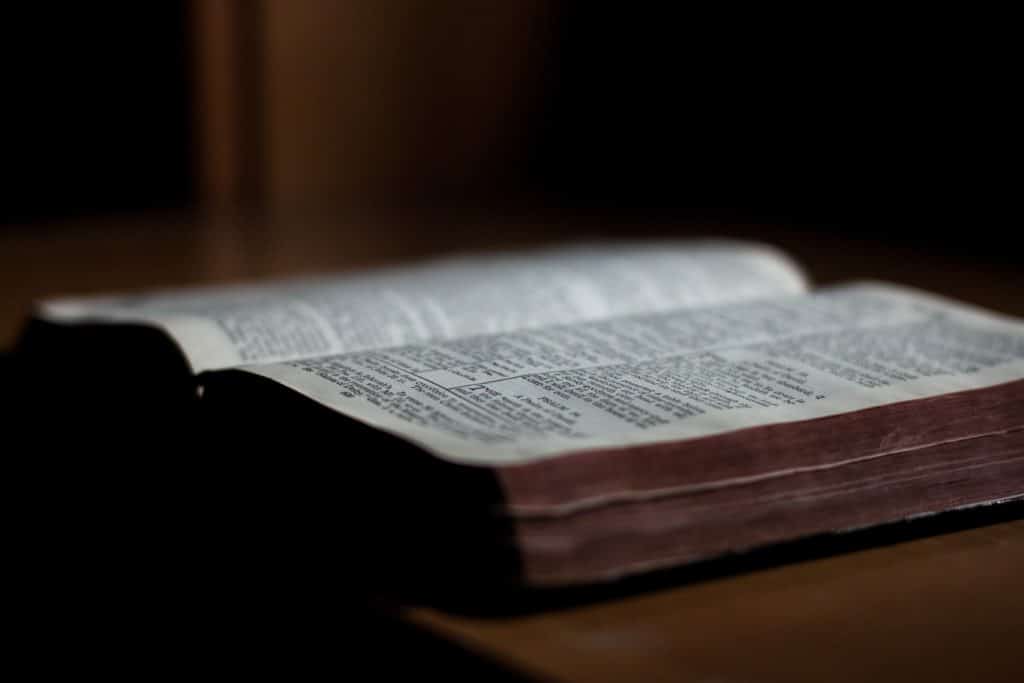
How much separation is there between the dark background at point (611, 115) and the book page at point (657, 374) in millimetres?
695

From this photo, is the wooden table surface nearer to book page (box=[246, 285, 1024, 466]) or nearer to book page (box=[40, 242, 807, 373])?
book page (box=[246, 285, 1024, 466])

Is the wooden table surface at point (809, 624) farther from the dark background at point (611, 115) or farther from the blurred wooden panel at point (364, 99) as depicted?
the blurred wooden panel at point (364, 99)

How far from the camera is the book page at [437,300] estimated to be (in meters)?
0.62

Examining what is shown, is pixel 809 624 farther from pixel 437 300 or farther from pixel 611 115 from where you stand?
pixel 611 115

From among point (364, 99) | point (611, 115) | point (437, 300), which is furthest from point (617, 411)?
point (611, 115)

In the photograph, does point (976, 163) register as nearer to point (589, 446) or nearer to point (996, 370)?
point (996, 370)

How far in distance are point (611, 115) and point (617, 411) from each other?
1.53 m

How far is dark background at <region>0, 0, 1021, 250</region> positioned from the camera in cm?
146

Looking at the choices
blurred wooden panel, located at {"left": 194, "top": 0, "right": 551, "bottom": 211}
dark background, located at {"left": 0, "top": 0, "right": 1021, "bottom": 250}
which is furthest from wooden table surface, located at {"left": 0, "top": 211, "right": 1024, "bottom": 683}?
blurred wooden panel, located at {"left": 194, "top": 0, "right": 551, "bottom": 211}

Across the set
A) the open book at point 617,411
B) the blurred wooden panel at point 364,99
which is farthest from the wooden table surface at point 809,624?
the blurred wooden panel at point 364,99

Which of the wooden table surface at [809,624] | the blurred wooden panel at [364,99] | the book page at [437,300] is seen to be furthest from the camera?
the blurred wooden panel at [364,99]

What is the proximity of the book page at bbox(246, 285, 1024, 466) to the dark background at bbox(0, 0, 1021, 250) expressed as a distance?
27.4 inches

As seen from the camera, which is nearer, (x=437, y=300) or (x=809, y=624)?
(x=809, y=624)

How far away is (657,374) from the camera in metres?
0.52
